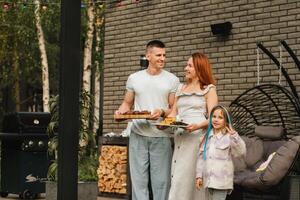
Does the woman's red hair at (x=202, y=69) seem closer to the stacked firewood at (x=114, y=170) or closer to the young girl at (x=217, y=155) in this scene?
the young girl at (x=217, y=155)

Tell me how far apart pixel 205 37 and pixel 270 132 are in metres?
3.03

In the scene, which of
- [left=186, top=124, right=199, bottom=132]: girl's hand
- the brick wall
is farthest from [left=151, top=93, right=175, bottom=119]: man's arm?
the brick wall

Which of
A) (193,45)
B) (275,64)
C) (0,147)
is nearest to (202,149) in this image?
(275,64)

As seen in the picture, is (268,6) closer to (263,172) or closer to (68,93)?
(263,172)

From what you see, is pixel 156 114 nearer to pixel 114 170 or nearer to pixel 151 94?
pixel 151 94

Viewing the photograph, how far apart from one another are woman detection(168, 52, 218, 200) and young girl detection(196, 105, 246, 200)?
0.44 feet

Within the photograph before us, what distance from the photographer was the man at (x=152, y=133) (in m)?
7.15

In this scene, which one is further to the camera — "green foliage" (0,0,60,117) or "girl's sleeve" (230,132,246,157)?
"green foliage" (0,0,60,117)

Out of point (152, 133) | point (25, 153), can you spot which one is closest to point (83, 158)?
point (25, 153)

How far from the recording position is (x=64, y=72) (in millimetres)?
4188

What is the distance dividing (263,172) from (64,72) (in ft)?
12.9

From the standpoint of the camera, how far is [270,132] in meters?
8.65

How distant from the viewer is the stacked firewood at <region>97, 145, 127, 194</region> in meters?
11.8

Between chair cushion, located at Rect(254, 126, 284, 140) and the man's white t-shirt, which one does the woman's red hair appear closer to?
the man's white t-shirt
